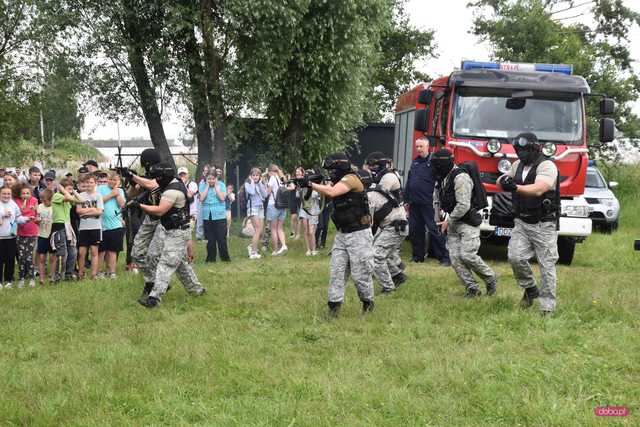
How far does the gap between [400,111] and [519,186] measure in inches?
347

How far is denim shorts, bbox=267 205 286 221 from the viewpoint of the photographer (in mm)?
13742

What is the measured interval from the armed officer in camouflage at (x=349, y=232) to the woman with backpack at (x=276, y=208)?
602 cm

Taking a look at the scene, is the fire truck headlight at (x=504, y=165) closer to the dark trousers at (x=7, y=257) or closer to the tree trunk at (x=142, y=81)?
the dark trousers at (x=7, y=257)

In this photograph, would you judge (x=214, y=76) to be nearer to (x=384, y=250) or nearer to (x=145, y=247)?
(x=145, y=247)

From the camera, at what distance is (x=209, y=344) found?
654 centimetres

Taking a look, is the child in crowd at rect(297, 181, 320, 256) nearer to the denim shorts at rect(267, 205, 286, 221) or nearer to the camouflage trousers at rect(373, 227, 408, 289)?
the denim shorts at rect(267, 205, 286, 221)

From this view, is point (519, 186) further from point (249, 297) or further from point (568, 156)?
point (568, 156)

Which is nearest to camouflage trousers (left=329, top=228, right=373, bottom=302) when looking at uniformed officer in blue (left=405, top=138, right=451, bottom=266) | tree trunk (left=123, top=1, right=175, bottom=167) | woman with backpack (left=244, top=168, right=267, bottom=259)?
uniformed officer in blue (left=405, top=138, right=451, bottom=266)

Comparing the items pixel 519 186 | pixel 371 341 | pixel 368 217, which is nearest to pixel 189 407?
pixel 371 341

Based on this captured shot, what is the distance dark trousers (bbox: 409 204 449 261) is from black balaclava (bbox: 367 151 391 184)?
2441mm

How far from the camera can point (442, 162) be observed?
8.50 metres

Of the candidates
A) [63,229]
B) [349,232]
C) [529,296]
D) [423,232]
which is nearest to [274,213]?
[423,232]

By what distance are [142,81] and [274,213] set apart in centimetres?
698

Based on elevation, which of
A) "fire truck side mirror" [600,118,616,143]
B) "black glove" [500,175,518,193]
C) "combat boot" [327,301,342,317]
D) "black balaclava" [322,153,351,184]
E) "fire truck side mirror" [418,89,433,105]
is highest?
"fire truck side mirror" [418,89,433,105]
